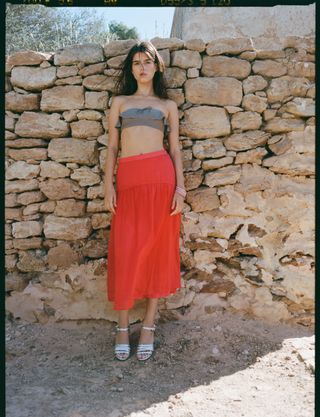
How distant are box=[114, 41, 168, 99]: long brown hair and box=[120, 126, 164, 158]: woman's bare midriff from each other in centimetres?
33

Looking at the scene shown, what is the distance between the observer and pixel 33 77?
115 inches

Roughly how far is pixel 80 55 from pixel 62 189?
97 cm

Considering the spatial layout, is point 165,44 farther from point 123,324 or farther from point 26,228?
point 123,324

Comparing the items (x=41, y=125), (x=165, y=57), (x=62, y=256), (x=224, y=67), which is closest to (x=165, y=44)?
(x=165, y=57)

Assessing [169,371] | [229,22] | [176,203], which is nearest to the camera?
[169,371]

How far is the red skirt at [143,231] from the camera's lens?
250 cm

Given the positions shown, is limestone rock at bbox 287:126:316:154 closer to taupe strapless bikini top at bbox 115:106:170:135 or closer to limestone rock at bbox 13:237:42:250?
taupe strapless bikini top at bbox 115:106:170:135

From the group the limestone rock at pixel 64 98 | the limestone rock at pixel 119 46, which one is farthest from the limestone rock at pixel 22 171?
the limestone rock at pixel 119 46

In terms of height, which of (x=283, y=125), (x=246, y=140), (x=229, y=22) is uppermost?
(x=229, y=22)

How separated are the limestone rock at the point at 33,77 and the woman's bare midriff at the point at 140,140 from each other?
29.9 inches

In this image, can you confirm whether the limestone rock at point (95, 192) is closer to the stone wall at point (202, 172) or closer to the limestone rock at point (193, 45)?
the stone wall at point (202, 172)

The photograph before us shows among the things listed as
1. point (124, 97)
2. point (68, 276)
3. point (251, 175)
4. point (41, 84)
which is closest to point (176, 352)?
point (68, 276)

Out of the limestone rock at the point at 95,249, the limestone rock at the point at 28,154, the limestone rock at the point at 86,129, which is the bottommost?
the limestone rock at the point at 95,249

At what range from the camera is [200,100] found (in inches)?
113
